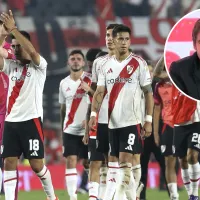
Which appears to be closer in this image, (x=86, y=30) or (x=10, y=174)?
(x=10, y=174)

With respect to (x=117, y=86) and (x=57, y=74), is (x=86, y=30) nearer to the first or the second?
(x=57, y=74)

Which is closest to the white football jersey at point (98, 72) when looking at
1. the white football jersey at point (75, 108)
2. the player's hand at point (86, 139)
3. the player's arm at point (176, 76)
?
the player's hand at point (86, 139)

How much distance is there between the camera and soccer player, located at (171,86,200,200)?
10.7 metres

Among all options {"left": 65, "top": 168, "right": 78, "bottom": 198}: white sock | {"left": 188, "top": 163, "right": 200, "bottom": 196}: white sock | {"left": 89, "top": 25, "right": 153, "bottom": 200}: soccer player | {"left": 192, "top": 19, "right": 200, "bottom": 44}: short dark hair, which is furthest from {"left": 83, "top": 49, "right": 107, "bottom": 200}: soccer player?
{"left": 192, "top": 19, "right": 200, "bottom": 44}: short dark hair

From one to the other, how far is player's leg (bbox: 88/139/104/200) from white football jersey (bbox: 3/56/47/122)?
1821 mm

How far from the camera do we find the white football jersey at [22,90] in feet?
30.3

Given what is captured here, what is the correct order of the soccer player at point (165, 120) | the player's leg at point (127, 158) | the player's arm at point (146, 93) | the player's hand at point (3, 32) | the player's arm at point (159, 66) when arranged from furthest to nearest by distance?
1. the soccer player at point (165, 120)
2. the player's arm at point (159, 66)
3. the player's arm at point (146, 93)
4. the player's leg at point (127, 158)
5. the player's hand at point (3, 32)

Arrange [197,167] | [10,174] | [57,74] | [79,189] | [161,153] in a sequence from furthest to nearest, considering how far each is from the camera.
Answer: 1. [57,74]
2. [79,189]
3. [161,153]
4. [197,167]
5. [10,174]

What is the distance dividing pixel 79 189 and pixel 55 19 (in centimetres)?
1173

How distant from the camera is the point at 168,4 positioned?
26.5m

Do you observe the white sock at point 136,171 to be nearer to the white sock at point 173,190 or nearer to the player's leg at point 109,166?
the player's leg at point 109,166

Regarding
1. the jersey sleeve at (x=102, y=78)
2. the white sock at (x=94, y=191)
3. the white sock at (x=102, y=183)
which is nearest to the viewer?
the jersey sleeve at (x=102, y=78)

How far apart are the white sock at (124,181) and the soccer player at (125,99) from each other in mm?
13

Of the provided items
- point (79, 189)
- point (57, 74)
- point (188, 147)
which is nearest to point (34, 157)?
point (188, 147)
